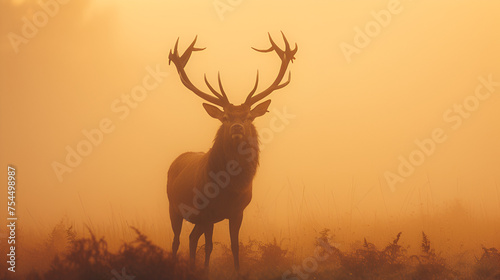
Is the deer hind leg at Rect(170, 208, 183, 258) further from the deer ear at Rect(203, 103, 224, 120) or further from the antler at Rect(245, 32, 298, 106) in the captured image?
the antler at Rect(245, 32, 298, 106)

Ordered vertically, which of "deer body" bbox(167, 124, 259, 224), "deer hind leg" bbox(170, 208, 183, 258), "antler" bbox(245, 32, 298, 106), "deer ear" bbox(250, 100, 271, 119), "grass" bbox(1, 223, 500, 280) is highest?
"antler" bbox(245, 32, 298, 106)

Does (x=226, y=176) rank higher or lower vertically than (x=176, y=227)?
higher

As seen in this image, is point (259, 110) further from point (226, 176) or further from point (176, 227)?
point (176, 227)

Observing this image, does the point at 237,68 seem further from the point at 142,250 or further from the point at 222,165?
the point at 142,250

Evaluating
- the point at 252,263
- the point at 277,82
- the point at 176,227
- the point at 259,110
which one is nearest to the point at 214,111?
the point at 259,110

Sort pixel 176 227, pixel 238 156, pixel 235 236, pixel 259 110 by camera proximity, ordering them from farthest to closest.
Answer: pixel 176 227 → pixel 259 110 → pixel 235 236 → pixel 238 156

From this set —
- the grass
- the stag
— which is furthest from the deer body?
the grass

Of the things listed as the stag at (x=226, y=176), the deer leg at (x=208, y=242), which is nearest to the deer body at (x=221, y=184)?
the stag at (x=226, y=176)

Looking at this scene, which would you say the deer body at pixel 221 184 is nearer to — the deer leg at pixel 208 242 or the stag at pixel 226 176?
the stag at pixel 226 176

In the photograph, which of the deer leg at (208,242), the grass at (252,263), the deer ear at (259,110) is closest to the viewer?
the grass at (252,263)

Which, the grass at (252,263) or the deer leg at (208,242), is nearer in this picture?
the grass at (252,263)

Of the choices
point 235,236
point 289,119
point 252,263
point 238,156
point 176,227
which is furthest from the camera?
point 289,119

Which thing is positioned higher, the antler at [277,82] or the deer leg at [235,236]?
the antler at [277,82]

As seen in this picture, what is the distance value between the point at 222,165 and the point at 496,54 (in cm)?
1148
